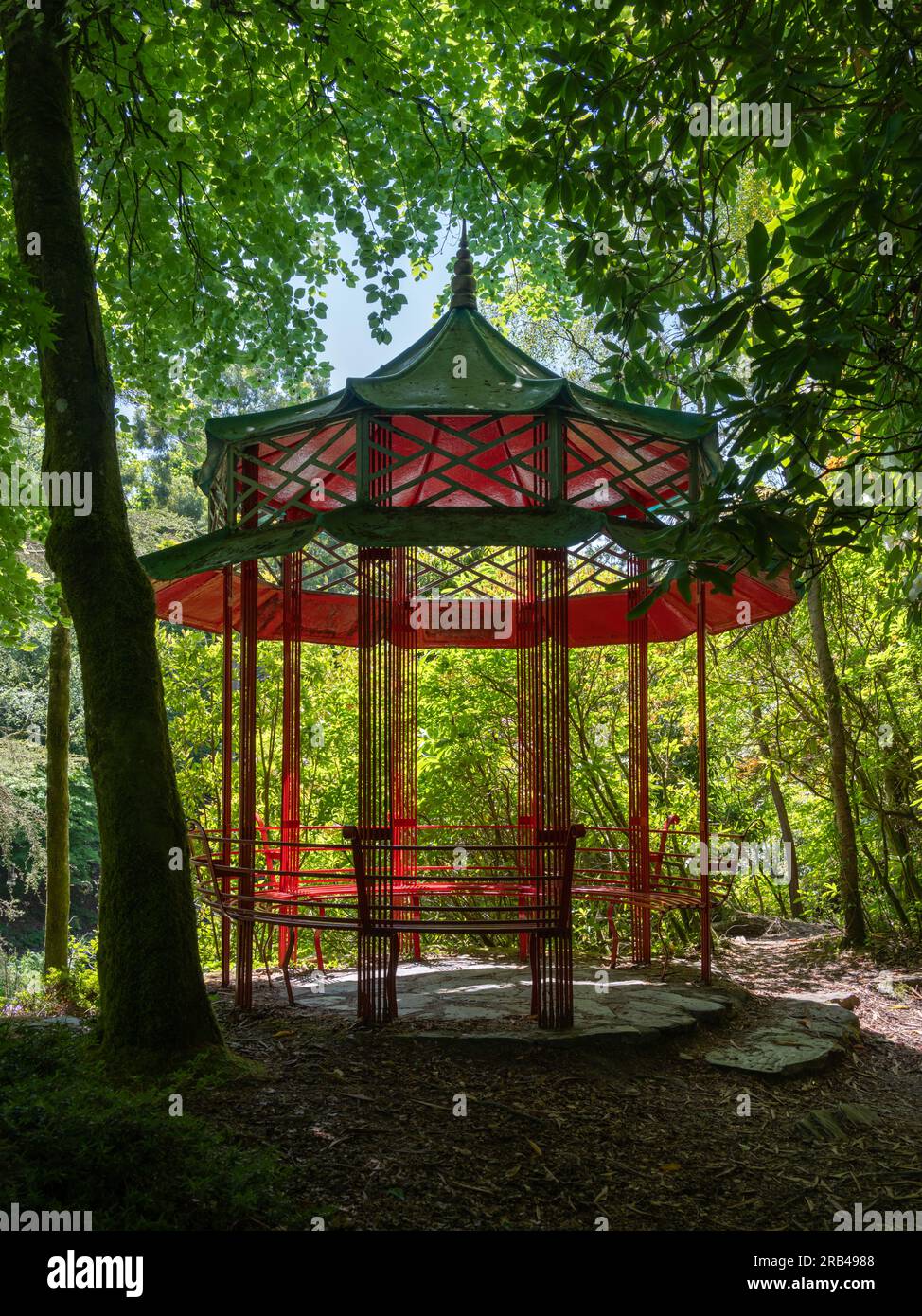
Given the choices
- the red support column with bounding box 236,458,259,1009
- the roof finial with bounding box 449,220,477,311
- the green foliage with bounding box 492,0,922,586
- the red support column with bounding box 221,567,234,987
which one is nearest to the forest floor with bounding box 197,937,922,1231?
the red support column with bounding box 236,458,259,1009

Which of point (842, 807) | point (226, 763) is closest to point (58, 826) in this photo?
point (226, 763)

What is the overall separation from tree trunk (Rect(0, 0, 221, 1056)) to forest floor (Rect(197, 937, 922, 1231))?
0.76m

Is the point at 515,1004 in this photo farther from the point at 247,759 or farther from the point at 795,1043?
the point at 247,759

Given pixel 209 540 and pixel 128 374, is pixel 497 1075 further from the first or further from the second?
pixel 128 374

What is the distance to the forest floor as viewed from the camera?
4.32m

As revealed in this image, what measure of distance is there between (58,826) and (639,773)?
6.59m

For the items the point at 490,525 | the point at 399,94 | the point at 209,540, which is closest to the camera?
the point at 490,525

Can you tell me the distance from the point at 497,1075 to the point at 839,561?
802 cm

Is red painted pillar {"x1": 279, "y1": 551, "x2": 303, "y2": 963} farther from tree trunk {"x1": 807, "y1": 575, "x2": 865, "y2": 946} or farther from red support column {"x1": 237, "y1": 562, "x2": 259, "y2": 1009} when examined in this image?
tree trunk {"x1": 807, "y1": 575, "x2": 865, "y2": 946}

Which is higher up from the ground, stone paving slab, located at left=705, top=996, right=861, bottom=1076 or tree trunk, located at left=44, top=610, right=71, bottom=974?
tree trunk, located at left=44, top=610, right=71, bottom=974

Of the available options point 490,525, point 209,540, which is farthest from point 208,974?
point 490,525

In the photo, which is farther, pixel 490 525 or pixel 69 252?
pixel 490 525

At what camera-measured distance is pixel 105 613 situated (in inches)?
226

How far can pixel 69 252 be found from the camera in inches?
236
